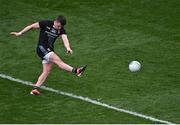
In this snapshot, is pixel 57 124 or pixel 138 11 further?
pixel 138 11

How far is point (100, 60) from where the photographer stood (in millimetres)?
17312

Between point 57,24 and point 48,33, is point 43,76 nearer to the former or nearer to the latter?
point 48,33

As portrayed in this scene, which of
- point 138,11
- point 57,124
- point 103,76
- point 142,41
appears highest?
point 138,11

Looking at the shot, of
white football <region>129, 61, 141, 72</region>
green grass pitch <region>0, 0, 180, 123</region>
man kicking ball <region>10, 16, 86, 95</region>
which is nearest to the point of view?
green grass pitch <region>0, 0, 180, 123</region>

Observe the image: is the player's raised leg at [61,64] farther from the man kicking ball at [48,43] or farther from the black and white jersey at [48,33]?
the black and white jersey at [48,33]

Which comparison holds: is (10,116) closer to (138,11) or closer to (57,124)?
(57,124)

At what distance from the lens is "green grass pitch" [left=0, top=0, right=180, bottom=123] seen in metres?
13.8

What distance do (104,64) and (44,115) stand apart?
4.05 meters

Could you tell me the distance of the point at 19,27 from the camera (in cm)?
2008

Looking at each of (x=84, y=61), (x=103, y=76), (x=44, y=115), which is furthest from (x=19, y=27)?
(x=44, y=115)

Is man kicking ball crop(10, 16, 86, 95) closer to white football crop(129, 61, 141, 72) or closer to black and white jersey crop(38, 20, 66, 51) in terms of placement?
black and white jersey crop(38, 20, 66, 51)

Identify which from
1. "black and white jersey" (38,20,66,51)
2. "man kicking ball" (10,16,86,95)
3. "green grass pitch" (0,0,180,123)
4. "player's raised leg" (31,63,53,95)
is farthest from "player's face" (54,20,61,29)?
"green grass pitch" (0,0,180,123)

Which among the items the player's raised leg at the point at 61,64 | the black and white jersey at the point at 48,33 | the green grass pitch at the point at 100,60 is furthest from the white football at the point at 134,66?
the black and white jersey at the point at 48,33

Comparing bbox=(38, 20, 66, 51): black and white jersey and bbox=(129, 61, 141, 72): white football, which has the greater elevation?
bbox=(38, 20, 66, 51): black and white jersey
